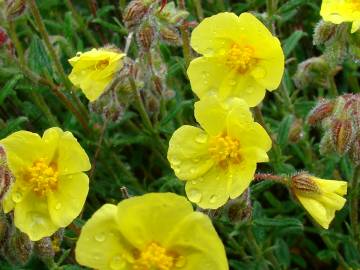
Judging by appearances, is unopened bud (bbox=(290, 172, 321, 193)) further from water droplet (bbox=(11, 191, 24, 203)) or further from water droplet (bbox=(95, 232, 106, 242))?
water droplet (bbox=(11, 191, 24, 203))

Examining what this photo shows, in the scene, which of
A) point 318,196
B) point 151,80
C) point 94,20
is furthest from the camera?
point 94,20

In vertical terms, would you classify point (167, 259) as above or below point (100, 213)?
below

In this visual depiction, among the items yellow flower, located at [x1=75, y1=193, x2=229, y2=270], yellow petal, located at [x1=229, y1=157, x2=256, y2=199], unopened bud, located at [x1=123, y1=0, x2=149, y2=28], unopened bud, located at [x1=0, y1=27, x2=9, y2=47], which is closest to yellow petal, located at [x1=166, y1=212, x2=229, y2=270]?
yellow flower, located at [x1=75, y1=193, x2=229, y2=270]

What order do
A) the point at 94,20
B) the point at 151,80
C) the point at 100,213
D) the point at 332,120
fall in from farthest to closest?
1. the point at 94,20
2. the point at 151,80
3. the point at 332,120
4. the point at 100,213

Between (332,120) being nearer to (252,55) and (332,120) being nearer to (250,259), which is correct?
(252,55)


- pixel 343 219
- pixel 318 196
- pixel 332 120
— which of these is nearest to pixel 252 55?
pixel 332 120
